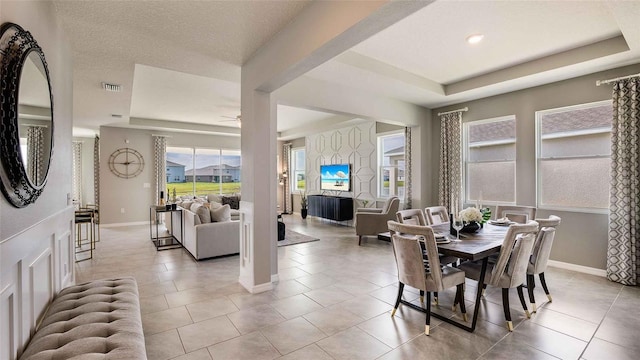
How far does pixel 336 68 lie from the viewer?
146 inches

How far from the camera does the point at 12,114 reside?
144 centimetres

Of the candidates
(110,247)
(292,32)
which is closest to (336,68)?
(292,32)

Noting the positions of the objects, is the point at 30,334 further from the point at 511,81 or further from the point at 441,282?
the point at 511,81

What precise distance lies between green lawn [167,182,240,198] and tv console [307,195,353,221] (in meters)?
3.16

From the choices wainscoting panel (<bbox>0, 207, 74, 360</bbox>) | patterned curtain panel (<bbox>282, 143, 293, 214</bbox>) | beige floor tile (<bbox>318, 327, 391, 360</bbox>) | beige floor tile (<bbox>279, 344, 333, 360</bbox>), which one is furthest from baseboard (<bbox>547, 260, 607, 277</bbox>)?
patterned curtain panel (<bbox>282, 143, 293, 214</bbox>)

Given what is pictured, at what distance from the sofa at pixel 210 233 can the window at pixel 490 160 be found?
13.8ft

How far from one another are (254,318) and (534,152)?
182 inches

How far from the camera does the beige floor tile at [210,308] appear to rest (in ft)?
9.30

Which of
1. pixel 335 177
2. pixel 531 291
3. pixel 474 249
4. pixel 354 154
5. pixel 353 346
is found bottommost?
pixel 353 346

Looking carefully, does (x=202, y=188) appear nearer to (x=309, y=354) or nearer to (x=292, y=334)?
(x=292, y=334)

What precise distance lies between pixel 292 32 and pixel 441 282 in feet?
8.37

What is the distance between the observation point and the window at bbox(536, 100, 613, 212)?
3.96m

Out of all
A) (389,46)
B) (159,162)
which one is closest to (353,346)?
(389,46)

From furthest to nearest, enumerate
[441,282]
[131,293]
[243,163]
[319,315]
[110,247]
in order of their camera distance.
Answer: [110,247], [243,163], [319,315], [441,282], [131,293]
